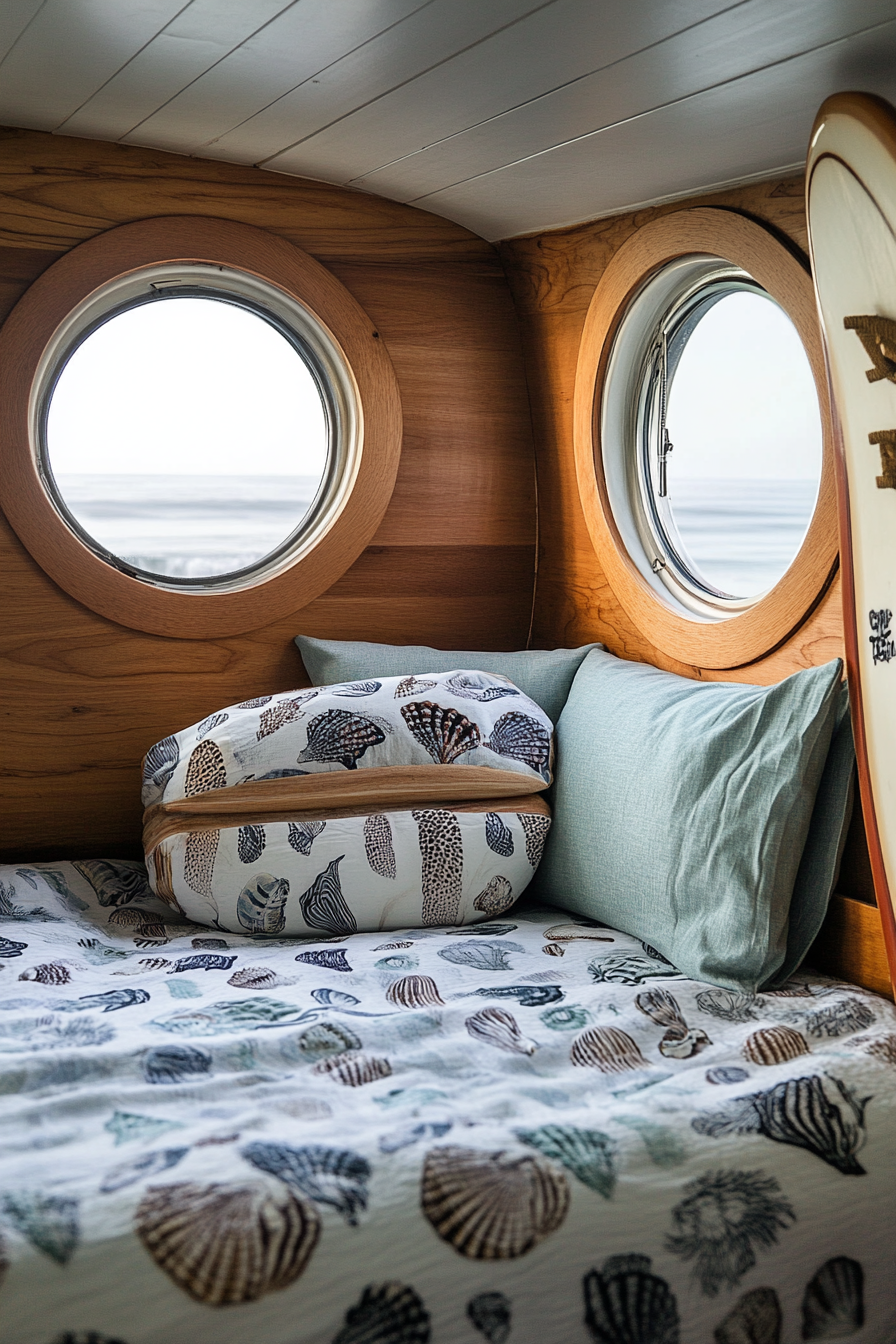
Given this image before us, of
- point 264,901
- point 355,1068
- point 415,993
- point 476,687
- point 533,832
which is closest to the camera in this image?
point 355,1068

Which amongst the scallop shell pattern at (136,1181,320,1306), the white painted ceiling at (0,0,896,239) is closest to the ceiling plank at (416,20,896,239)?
the white painted ceiling at (0,0,896,239)

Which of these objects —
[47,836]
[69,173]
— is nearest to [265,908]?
[47,836]

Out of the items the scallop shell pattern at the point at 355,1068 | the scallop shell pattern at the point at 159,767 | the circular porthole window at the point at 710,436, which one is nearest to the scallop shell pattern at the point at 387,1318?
the scallop shell pattern at the point at 355,1068

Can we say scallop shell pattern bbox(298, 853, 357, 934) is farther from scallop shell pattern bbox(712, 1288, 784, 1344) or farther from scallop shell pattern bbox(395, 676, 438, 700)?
scallop shell pattern bbox(712, 1288, 784, 1344)

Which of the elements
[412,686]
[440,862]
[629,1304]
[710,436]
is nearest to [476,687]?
[412,686]

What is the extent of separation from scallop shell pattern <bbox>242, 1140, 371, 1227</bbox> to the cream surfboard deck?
76cm

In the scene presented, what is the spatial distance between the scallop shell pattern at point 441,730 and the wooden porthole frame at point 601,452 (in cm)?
45

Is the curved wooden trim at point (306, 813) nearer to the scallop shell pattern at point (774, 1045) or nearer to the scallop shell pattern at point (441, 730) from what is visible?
the scallop shell pattern at point (441, 730)

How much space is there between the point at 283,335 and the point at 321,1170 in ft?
5.65

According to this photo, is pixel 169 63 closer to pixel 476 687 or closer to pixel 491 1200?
pixel 476 687

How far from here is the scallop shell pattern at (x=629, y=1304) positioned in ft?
3.27

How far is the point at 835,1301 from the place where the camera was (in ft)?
3.59

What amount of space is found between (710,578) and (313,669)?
2.62 feet

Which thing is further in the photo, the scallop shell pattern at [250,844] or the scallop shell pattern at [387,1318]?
the scallop shell pattern at [250,844]
